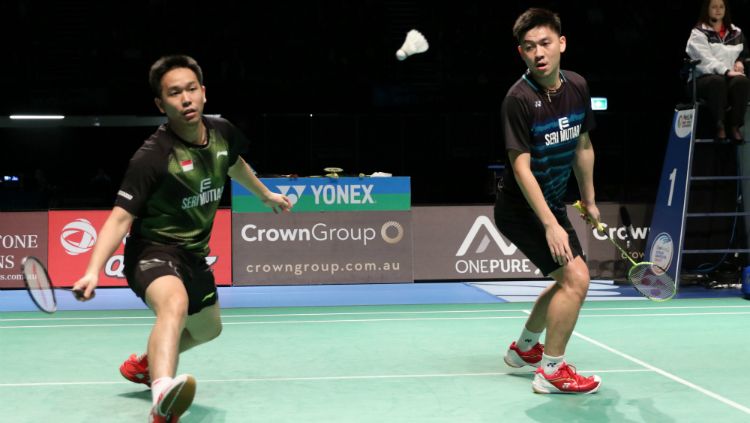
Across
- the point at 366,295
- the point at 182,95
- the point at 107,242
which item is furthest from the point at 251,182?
the point at 366,295

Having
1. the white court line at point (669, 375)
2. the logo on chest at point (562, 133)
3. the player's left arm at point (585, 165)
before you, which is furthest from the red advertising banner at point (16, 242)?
the logo on chest at point (562, 133)

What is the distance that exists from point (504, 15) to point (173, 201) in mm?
14963

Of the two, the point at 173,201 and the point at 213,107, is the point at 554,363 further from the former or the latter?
the point at 213,107

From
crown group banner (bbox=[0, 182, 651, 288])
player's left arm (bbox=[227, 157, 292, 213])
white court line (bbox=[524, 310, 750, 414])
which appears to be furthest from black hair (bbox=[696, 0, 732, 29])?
player's left arm (bbox=[227, 157, 292, 213])

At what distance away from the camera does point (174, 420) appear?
357 centimetres

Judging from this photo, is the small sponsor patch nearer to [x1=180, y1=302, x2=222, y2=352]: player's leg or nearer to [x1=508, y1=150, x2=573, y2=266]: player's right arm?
[x1=180, y1=302, x2=222, y2=352]: player's leg

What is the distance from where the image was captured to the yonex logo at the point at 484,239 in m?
9.95

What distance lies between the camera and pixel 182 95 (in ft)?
12.6

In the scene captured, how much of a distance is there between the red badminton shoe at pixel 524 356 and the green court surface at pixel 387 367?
0.06 meters

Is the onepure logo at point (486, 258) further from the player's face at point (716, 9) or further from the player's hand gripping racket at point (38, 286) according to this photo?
the player's hand gripping racket at point (38, 286)

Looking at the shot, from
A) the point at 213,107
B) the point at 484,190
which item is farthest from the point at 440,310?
the point at 213,107

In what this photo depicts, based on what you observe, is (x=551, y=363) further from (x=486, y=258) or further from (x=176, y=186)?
(x=486, y=258)

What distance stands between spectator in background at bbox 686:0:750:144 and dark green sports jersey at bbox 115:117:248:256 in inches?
221

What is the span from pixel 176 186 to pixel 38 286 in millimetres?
674
